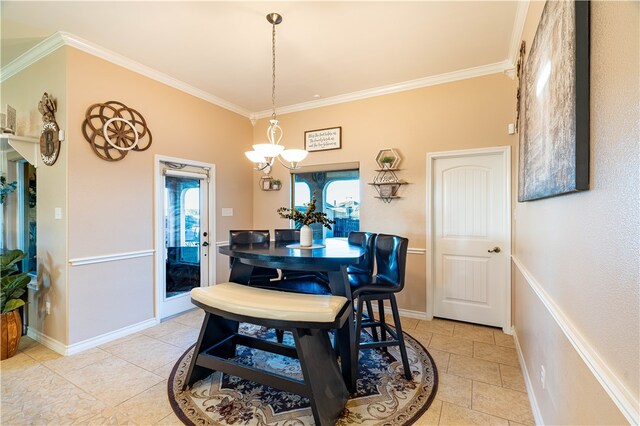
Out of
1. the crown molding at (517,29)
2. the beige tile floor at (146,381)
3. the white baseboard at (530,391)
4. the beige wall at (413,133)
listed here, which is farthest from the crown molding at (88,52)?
the white baseboard at (530,391)

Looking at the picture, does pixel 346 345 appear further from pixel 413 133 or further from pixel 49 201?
pixel 49 201

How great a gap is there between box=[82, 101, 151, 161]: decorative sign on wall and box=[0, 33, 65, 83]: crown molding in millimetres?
649

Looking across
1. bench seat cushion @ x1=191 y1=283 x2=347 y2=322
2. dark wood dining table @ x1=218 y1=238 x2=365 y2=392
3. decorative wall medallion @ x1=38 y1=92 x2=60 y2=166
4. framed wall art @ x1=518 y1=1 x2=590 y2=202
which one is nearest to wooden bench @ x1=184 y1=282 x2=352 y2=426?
bench seat cushion @ x1=191 y1=283 x2=347 y2=322

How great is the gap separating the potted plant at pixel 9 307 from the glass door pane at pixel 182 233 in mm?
1333

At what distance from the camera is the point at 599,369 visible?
2.99 feet

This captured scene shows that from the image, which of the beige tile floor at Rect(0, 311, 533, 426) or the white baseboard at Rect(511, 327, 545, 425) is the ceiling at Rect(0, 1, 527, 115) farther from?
the beige tile floor at Rect(0, 311, 533, 426)

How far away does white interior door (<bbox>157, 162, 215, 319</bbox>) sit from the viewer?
364 cm

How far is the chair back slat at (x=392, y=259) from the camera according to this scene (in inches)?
91.1

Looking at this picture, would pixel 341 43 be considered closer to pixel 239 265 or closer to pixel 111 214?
pixel 239 265

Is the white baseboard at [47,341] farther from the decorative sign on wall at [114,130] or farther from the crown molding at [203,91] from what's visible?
the crown molding at [203,91]

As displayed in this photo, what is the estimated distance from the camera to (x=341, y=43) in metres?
2.88

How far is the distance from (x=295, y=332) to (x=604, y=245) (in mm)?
1516

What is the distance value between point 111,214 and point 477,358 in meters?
4.03

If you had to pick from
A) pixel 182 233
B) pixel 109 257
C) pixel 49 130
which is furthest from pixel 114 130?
pixel 182 233
